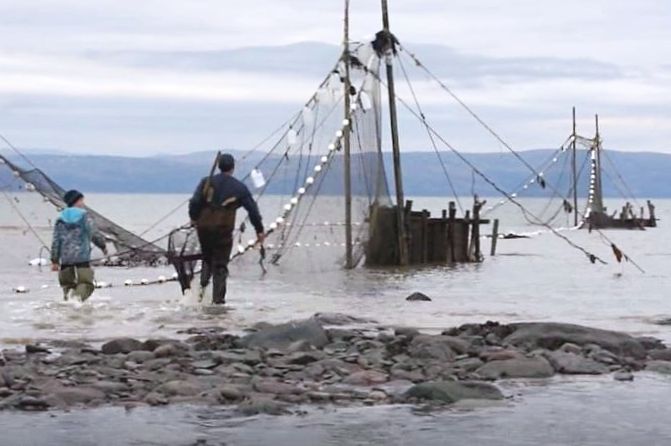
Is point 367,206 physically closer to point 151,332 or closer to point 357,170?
point 357,170

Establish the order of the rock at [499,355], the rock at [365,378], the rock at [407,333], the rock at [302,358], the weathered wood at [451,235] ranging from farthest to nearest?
1. the weathered wood at [451,235]
2. the rock at [407,333]
3. the rock at [499,355]
4. the rock at [302,358]
5. the rock at [365,378]

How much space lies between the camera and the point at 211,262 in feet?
53.7

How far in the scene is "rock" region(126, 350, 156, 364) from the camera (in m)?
11.2

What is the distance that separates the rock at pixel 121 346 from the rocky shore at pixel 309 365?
0.4 inches

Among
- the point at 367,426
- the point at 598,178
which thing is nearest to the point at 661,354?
the point at 367,426

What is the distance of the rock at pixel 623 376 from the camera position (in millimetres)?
10891

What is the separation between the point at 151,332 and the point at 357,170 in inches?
451

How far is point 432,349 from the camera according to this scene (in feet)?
38.2

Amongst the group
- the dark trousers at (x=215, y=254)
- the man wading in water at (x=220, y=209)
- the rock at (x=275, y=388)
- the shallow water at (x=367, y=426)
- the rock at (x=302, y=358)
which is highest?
the man wading in water at (x=220, y=209)

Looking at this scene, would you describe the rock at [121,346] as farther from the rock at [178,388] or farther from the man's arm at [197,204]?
the man's arm at [197,204]

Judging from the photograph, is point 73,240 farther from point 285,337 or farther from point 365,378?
point 365,378

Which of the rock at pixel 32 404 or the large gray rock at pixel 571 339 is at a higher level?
the large gray rock at pixel 571 339

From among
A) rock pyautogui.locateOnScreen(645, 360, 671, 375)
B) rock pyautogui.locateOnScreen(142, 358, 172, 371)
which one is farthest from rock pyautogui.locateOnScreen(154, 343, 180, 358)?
rock pyautogui.locateOnScreen(645, 360, 671, 375)

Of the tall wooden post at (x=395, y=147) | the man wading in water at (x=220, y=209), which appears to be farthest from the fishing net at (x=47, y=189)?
the man wading in water at (x=220, y=209)
